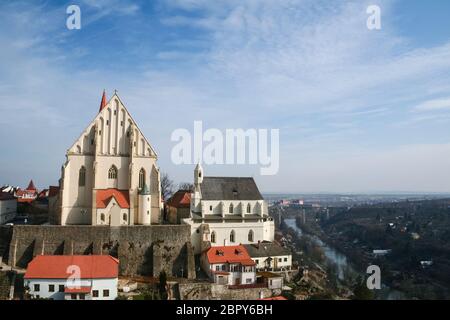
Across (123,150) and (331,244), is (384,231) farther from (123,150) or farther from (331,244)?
(123,150)

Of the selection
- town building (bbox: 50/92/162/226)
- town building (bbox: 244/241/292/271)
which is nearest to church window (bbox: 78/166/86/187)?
town building (bbox: 50/92/162/226)

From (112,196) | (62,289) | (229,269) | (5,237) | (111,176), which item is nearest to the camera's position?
(62,289)

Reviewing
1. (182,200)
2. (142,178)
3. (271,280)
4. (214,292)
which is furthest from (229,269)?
(142,178)

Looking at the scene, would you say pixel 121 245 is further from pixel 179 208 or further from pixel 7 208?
pixel 7 208

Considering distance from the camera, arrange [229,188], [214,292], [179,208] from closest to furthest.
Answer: [214,292], [179,208], [229,188]

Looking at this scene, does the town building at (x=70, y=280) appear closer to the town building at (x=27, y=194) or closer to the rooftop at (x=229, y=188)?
the rooftop at (x=229, y=188)

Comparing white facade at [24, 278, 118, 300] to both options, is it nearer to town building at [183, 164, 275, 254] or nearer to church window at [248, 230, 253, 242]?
town building at [183, 164, 275, 254]
